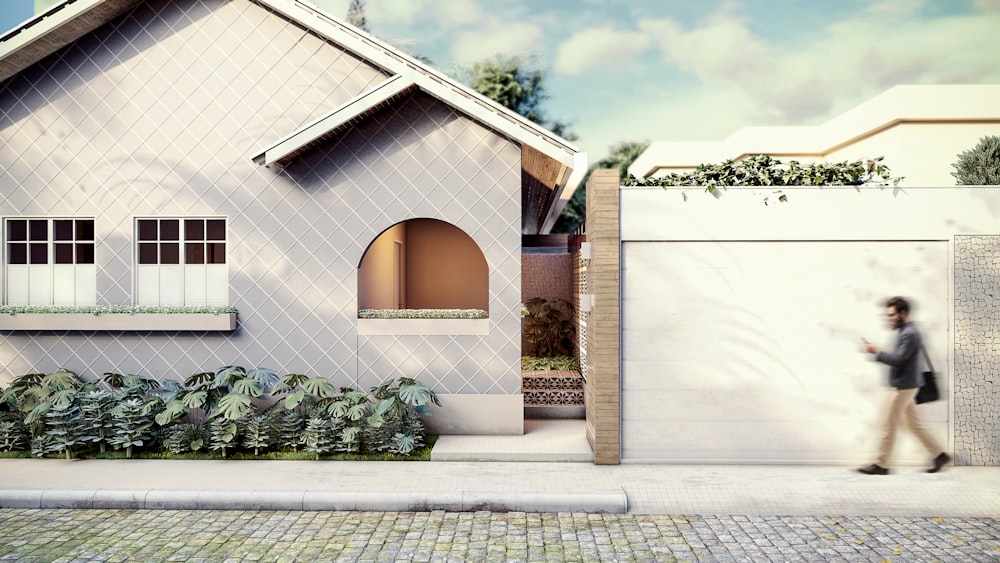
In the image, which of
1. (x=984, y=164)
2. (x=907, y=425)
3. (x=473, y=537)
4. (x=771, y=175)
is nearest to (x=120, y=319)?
(x=473, y=537)

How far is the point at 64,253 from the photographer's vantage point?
973 cm

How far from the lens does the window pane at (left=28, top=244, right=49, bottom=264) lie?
9742mm

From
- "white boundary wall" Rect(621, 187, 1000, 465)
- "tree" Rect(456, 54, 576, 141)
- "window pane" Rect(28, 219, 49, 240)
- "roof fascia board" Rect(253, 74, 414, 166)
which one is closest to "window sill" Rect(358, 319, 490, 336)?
"white boundary wall" Rect(621, 187, 1000, 465)

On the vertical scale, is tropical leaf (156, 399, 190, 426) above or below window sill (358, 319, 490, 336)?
below

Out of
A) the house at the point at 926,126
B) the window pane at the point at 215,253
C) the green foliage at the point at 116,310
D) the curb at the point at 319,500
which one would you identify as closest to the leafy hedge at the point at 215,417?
the green foliage at the point at 116,310

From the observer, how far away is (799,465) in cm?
822

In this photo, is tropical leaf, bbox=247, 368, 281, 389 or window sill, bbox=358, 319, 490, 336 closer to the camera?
tropical leaf, bbox=247, 368, 281, 389

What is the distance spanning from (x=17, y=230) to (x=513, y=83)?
30.9 metres

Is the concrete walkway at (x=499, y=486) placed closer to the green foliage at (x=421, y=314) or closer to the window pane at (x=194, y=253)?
the green foliage at (x=421, y=314)

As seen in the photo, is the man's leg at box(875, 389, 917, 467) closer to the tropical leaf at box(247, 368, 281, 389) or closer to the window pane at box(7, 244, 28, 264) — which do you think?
the tropical leaf at box(247, 368, 281, 389)

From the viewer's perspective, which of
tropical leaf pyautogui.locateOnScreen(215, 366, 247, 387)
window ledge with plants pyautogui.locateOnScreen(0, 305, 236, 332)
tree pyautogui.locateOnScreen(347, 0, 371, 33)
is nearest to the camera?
tropical leaf pyautogui.locateOnScreen(215, 366, 247, 387)

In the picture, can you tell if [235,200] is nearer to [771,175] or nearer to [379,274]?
[379,274]

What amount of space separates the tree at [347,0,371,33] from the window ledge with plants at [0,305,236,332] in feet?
122

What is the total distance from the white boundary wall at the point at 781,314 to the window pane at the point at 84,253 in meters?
7.20
